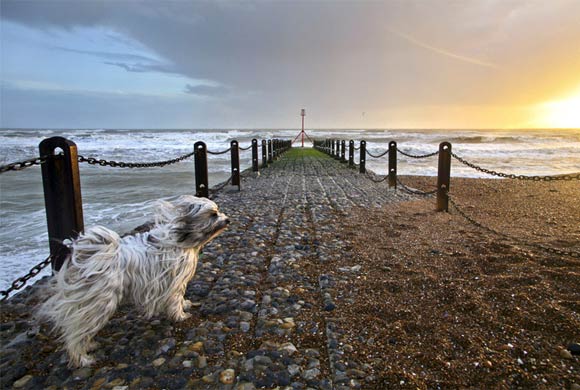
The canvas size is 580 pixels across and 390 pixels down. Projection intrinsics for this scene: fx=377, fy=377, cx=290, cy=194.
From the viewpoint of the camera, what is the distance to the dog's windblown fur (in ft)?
8.84

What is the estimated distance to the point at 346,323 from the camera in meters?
3.20

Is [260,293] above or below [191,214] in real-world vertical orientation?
below

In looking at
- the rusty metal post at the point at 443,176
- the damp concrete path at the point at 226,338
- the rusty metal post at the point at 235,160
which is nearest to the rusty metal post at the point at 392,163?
the rusty metal post at the point at 443,176

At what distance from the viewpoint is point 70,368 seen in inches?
105

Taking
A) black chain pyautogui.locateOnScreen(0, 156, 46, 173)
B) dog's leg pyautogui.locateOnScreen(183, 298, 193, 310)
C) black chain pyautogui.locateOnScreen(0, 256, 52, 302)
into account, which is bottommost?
dog's leg pyautogui.locateOnScreen(183, 298, 193, 310)

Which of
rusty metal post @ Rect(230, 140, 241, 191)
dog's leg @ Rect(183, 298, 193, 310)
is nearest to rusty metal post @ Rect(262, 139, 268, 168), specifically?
rusty metal post @ Rect(230, 140, 241, 191)

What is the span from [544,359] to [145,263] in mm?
3024

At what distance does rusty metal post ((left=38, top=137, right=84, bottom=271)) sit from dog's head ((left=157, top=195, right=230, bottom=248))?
75cm

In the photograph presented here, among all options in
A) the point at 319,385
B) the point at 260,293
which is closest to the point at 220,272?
the point at 260,293

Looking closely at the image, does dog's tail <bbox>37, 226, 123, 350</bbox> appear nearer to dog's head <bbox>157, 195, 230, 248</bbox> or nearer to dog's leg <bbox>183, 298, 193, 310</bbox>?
dog's head <bbox>157, 195, 230, 248</bbox>

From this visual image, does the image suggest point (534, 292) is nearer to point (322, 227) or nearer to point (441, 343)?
point (441, 343)

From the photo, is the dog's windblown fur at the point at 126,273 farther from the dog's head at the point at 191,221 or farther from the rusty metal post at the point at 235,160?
the rusty metal post at the point at 235,160

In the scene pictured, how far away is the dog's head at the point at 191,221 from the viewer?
126 inches

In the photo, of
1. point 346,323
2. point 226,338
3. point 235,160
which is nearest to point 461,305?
point 346,323
